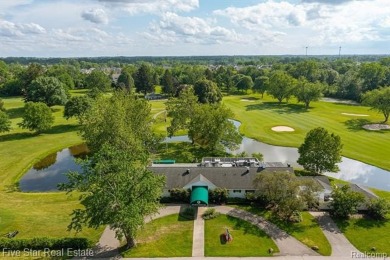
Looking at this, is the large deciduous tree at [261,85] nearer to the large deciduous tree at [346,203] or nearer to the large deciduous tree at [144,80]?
the large deciduous tree at [144,80]

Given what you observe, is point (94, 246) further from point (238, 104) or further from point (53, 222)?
point (238, 104)

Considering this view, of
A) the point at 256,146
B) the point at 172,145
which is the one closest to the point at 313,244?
the point at 256,146

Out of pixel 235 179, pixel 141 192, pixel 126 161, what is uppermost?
pixel 126 161

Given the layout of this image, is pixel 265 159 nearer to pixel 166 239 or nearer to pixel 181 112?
pixel 181 112

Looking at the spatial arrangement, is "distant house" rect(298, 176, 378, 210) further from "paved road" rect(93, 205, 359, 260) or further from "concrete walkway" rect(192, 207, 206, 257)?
"concrete walkway" rect(192, 207, 206, 257)

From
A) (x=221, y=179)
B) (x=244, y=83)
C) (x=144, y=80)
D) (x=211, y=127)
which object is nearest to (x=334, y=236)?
(x=221, y=179)

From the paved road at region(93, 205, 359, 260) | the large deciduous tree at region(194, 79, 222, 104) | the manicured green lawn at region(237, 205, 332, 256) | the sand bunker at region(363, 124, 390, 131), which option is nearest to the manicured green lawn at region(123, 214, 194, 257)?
the paved road at region(93, 205, 359, 260)
